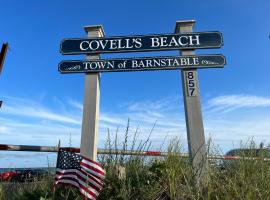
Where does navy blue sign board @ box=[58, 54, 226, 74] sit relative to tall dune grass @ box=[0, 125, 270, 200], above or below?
above

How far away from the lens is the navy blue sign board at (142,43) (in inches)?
289

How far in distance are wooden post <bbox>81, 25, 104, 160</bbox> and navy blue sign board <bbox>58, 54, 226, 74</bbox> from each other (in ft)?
0.63

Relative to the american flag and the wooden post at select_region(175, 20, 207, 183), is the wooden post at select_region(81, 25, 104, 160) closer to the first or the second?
the american flag

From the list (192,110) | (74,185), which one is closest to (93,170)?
(74,185)

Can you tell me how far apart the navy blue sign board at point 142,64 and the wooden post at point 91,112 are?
0.19 meters

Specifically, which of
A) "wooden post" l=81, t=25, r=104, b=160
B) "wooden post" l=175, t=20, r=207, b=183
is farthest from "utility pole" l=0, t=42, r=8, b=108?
"wooden post" l=175, t=20, r=207, b=183

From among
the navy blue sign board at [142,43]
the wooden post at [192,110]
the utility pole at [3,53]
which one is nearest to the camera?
the wooden post at [192,110]

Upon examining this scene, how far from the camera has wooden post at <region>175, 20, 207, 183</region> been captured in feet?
21.3

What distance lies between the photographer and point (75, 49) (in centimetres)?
748

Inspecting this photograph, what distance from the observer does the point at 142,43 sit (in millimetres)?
7449

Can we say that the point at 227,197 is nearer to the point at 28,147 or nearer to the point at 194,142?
the point at 194,142

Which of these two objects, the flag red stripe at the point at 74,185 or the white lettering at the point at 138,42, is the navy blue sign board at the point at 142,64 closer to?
the white lettering at the point at 138,42

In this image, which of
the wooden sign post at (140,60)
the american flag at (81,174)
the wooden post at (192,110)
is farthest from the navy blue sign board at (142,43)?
the american flag at (81,174)

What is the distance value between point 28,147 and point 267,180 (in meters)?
5.01
